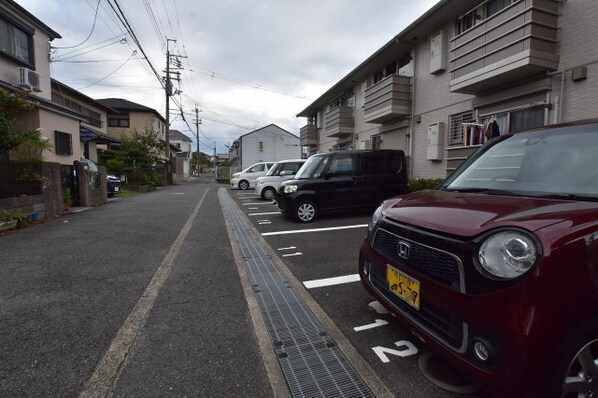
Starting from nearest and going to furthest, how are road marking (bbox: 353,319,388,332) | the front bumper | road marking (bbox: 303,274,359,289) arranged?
the front bumper → road marking (bbox: 353,319,388,332) → road marking (bbox: 303,274,359,289)

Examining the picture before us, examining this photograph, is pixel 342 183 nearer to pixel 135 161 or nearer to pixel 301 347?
pixel 301 347

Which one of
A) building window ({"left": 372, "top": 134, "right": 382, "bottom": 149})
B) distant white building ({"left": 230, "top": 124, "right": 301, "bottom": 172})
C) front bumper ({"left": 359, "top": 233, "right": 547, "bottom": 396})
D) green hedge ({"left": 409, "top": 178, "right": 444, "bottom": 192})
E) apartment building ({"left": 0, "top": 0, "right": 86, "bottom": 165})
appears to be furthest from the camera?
distant white building ({"left": 230, "top": 124, "right": 301, "bottom": 172})

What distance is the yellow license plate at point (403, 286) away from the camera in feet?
6.48

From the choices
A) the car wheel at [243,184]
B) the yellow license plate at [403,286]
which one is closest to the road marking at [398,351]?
the yellow license plate at [403,286]

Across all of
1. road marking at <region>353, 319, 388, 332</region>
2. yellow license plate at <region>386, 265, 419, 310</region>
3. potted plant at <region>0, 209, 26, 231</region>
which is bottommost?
road marking at <region>353, 319, 388, 332</region>

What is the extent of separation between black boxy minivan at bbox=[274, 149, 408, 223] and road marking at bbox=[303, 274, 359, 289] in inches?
142

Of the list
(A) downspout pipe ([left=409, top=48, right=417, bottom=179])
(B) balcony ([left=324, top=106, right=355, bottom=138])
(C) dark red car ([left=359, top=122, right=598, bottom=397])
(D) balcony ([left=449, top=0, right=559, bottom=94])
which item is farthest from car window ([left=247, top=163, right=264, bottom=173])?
(C) dark red car ([left=359, top=122, right=598, bottom=397])

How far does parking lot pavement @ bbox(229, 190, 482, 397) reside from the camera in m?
1.98

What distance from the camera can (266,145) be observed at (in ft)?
146

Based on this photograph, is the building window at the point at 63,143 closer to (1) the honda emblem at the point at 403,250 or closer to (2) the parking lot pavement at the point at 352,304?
(2) the parking lot pavement at the point at 352,304

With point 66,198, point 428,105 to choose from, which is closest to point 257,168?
point 66,198

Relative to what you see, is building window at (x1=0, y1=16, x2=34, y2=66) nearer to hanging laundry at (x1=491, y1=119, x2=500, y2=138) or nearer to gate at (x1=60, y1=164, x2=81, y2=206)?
gate at (x1=60, y1=164, x2=81, y2=206)

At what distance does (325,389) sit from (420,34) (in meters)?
11.0

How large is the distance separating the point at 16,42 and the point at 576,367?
1592 centimetres
